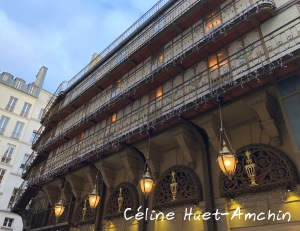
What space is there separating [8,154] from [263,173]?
3524cm

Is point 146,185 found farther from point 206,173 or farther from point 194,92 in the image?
point 194,92

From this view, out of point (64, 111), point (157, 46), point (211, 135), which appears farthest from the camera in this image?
point (64, 111)

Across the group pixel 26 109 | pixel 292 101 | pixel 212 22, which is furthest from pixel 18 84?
pixel 292 101

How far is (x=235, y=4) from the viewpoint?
1178 cm

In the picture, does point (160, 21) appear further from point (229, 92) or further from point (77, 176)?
point (77, 176)

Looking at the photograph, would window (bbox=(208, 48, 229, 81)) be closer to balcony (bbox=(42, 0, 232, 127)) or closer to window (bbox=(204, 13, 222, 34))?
window (bbox=(204, 13, 222, 34))

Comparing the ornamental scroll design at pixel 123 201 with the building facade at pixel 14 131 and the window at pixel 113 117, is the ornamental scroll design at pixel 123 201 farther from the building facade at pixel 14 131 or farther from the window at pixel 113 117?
the building facade at pixel 14 131

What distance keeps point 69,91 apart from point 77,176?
1064cm

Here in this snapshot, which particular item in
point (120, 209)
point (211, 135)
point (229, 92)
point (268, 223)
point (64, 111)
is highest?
point (64, 111)

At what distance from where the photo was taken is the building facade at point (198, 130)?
26.2 ft

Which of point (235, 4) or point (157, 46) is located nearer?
point (235, 4)

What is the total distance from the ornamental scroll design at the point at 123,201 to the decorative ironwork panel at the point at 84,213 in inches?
49.6

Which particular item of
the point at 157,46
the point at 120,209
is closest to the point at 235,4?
the point at 157,46

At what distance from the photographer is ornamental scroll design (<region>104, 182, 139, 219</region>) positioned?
12016mm
